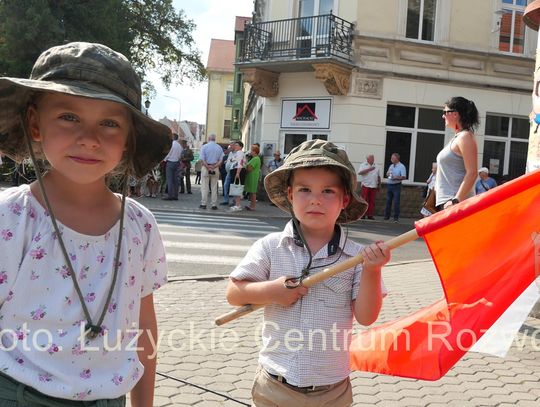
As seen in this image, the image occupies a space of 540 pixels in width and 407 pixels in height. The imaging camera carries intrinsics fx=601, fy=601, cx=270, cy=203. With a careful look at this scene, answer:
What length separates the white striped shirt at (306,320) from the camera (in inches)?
90.0

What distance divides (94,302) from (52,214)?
270 mm

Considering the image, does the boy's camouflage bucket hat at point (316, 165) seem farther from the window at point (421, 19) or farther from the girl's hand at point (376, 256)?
the window at point (421, 19)

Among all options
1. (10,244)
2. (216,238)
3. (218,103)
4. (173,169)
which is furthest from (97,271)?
(218,103)

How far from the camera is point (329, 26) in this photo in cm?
1945

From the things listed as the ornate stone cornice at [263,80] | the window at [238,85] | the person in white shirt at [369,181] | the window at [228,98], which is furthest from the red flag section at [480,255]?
the window at [228,98]

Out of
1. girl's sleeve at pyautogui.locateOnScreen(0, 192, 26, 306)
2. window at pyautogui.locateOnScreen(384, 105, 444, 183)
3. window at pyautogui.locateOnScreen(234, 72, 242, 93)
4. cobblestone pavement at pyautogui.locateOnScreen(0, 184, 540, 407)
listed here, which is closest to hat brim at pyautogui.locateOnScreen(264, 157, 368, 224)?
girl's sleeve at pyautogui.locateOnScreen(0, 192, 26, 306)

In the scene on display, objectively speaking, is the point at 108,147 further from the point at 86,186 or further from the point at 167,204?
the point at 167,204

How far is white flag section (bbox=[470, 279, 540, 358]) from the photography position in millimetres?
2438

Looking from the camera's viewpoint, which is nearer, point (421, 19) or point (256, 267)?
point (256, 267)

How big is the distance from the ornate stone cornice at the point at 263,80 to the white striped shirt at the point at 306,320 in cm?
1823

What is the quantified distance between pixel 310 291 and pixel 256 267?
0.24 meters

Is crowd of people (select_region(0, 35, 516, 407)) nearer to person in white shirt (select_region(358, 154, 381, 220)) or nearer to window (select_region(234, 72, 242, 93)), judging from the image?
person in white shirt (select_region(358, 154, 381, 220))

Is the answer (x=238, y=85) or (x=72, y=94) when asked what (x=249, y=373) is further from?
(x=238, y=85)

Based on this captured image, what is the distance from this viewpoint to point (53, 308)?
1.61 meters
